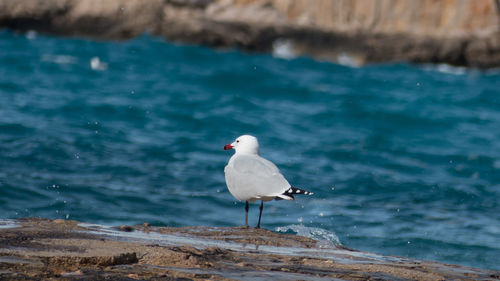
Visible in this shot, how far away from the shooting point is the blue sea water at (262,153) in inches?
272

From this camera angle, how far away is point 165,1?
45.0 m

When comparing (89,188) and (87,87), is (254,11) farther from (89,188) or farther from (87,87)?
(89,188)

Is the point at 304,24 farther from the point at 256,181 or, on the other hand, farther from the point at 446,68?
the point at 256,181

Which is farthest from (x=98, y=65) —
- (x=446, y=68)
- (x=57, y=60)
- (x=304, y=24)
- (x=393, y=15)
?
(x=393, y=15)

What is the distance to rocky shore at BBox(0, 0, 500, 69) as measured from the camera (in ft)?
134

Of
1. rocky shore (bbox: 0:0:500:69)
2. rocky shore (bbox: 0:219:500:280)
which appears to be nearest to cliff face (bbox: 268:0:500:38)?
rocky shore (bbox: 0:0:500:69)

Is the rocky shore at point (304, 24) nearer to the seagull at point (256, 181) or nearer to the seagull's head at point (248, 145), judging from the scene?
the seagull's head at point (248, 145)

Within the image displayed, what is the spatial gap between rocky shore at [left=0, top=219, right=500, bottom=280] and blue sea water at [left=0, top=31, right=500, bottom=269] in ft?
5.46

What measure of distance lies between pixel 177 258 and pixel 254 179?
1730 millimetres

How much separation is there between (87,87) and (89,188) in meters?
9.50

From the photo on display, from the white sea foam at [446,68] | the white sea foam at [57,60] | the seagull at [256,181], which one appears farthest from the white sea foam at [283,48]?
the seagull at [256,181]

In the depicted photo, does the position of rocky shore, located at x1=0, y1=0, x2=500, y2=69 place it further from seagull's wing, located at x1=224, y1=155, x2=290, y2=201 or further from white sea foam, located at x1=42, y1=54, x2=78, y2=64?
seagull's wing, located at x1=224, y1=155, x2=290, y2=201

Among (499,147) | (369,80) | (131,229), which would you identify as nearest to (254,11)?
(369,80)

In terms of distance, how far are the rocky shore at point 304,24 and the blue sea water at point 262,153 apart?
2094cm
